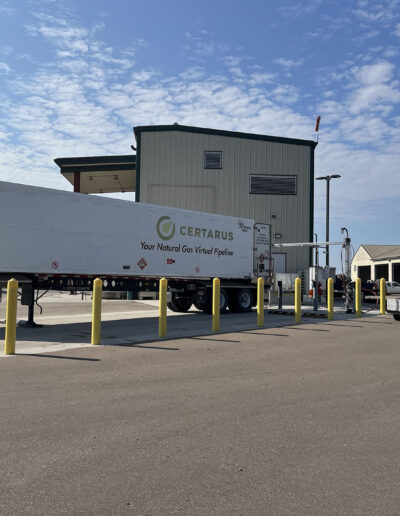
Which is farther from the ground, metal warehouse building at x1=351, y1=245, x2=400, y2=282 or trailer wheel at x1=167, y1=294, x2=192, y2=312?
metal warehouse building at x1=351, y1=245, x2=400, y2=282

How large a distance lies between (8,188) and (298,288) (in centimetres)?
849

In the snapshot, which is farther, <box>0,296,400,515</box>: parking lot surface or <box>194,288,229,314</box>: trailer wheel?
<box>194,288,229,314</box>: trailer wheel

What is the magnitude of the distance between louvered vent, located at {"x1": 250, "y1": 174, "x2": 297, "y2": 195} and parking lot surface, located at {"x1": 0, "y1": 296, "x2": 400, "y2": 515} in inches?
854

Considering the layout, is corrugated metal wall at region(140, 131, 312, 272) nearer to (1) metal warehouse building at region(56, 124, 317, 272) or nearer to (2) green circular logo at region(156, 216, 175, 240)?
(1) metal warehouse building at region(56, 124, 317, 272)

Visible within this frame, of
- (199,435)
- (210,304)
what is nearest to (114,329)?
(210,304)

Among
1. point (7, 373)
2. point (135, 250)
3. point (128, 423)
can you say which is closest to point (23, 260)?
point (135, 250)

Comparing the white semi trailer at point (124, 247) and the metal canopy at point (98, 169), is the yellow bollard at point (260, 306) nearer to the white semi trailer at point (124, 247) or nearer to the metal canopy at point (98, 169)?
the white semi trailer at point (124, 247)

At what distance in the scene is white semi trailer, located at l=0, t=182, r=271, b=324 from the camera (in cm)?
1301

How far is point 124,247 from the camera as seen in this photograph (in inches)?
616

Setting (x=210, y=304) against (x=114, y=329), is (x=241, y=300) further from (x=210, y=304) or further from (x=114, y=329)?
(x=114, y=329)

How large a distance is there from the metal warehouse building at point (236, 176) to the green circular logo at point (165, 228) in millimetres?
11971

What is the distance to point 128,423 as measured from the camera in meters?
4.86

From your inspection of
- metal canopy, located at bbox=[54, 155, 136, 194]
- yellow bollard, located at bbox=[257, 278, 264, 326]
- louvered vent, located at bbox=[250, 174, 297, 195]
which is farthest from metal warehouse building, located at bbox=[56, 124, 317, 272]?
yellow bollard, located at bbox=[257, 278, 264, 326]

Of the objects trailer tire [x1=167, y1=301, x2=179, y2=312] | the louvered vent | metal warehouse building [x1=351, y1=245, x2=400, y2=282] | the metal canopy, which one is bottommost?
trailer tire [x1=167, y1=301, x2=179, y2=312]
